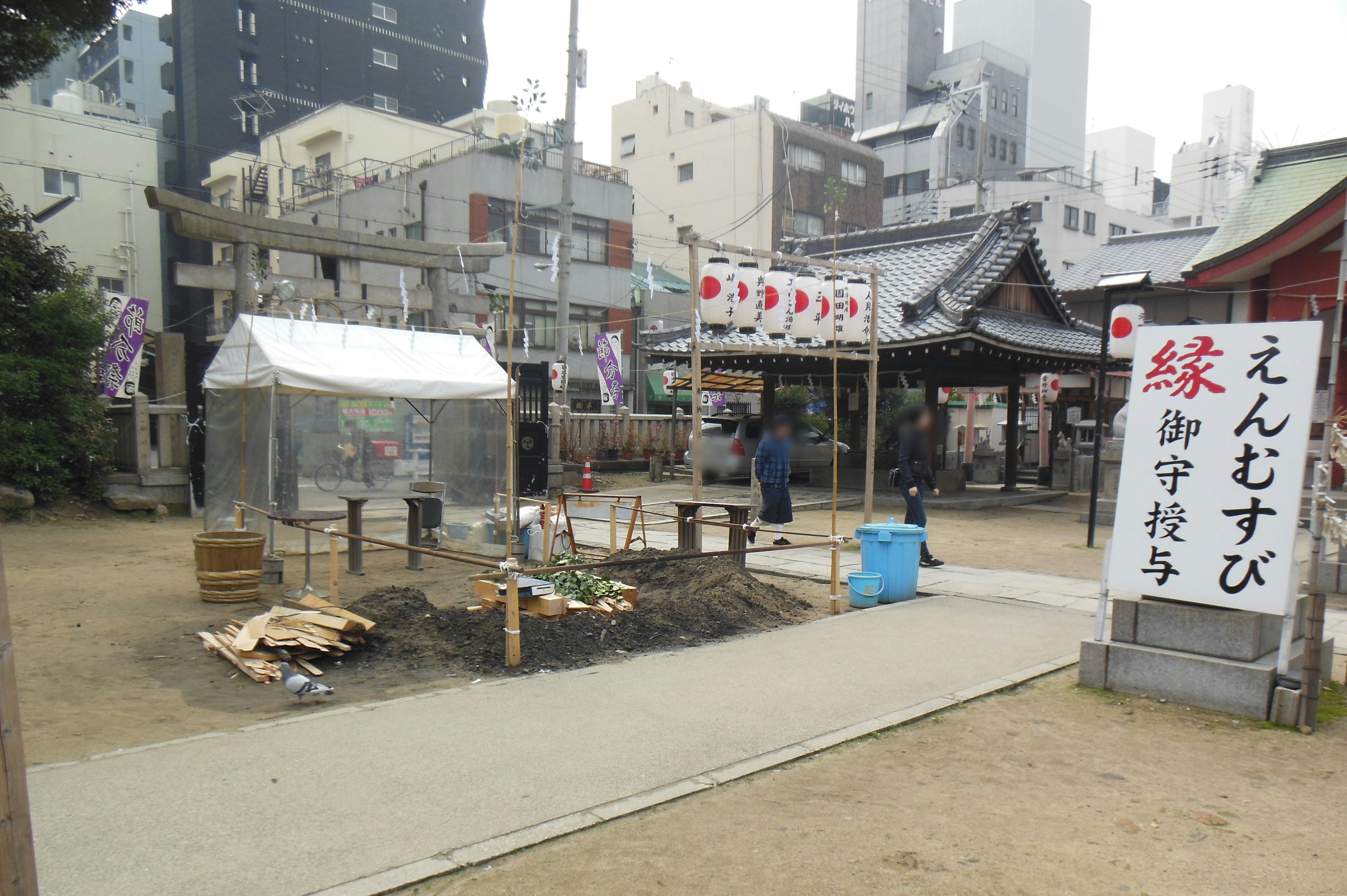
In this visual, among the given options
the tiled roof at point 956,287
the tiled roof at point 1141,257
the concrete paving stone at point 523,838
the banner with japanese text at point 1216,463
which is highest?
the tiled roof at point 1141,257

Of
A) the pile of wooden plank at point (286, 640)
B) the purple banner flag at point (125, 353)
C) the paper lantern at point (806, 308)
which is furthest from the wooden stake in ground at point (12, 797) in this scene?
the purple banner flag at point (125, 353)

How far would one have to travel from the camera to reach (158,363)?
588 inches

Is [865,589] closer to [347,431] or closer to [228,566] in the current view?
[228,566]

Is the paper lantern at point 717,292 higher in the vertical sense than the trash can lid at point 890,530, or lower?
higher

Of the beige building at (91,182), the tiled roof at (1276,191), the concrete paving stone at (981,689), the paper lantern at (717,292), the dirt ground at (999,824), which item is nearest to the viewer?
the dirt ground at (999,824)

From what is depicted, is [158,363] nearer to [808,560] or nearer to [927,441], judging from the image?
[808,560]

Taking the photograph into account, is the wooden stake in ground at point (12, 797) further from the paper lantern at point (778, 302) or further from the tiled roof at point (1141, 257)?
the tiled roof at point (1141, 257)

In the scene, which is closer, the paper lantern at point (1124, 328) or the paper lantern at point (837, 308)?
the paper lantern at point (837, 308)

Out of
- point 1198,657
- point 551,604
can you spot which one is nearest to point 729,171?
point 551,604

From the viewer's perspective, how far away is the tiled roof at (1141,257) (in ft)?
87.6

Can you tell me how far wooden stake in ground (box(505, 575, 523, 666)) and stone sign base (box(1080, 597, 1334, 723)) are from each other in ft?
13.1

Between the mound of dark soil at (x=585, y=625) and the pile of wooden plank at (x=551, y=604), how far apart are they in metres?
0.08

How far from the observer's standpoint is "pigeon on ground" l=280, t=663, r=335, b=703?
533 cm

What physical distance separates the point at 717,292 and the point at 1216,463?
19.1 feet
